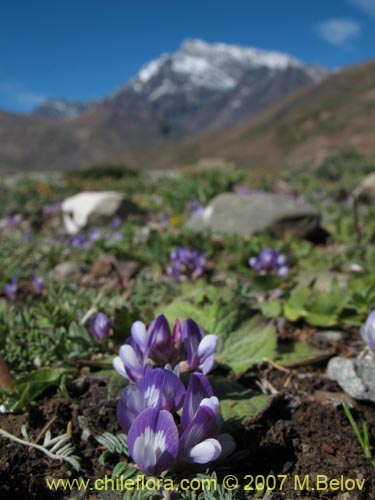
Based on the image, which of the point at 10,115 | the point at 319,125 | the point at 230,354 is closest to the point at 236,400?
the point at 230,354

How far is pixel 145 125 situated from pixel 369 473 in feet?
502

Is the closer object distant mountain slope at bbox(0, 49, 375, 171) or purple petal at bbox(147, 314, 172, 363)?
purple petal at bbox(147, 314, 172, 363)

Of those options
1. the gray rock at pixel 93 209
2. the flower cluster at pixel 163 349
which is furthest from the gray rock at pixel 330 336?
the gray rock at pixel 93 209

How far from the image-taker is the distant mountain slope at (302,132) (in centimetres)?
5372

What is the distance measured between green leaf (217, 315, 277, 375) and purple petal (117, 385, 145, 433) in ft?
2.27

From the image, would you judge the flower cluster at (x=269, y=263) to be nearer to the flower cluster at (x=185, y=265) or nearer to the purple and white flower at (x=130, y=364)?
the flower cluster at (x=185, y=265)

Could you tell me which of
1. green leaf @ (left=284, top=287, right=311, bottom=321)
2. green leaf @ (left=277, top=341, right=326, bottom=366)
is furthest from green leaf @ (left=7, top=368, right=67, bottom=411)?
green leaf @ (left=284, top=287, right=311, bottom=321)

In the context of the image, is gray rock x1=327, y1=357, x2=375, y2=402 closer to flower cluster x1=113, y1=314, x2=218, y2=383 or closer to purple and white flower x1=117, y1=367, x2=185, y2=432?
flower cluster x1=113, y1=314, x2=218, y2=383

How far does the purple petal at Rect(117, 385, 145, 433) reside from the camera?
129 cm

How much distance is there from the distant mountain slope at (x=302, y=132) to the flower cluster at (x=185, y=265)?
38268 millimetres

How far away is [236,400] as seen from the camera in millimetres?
1675

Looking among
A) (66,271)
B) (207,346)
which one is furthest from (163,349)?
(66,271)

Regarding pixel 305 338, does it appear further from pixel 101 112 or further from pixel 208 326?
pixel 101 112

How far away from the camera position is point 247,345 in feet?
6.76
